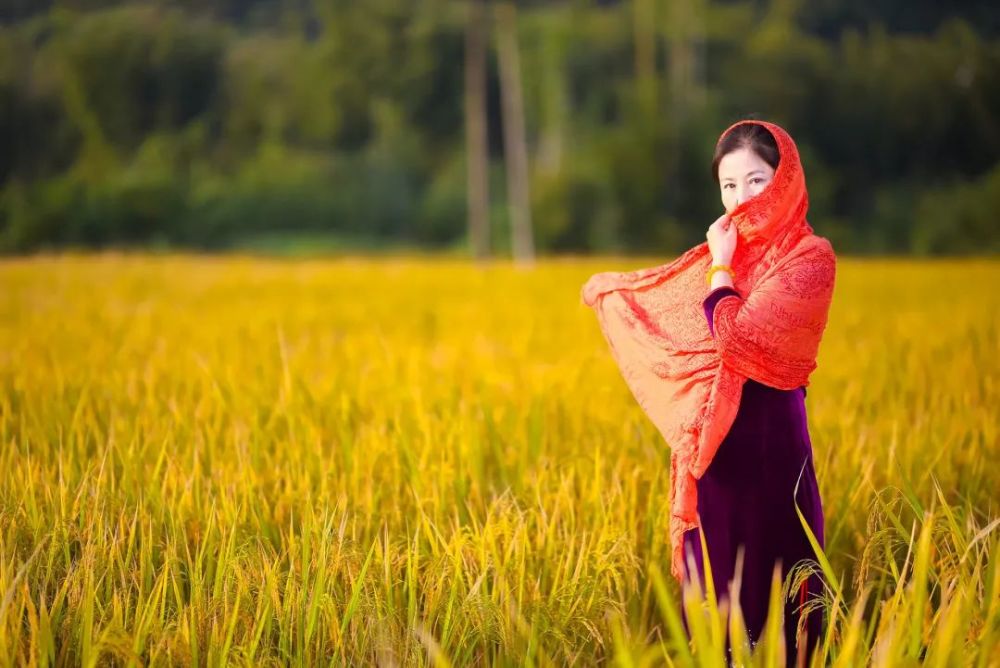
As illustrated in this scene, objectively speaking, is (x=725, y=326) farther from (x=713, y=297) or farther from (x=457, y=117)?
(x=457, y=117)

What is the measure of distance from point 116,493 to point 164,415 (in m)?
0.76

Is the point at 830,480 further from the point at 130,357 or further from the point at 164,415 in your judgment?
the point at 130,357

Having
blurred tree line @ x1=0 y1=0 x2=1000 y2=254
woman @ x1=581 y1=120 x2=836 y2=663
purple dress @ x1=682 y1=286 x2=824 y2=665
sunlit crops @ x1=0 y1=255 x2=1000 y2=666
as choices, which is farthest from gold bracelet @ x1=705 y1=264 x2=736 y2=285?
blurred tree line @ x1=0 y1=0 x2=1000 y2=254

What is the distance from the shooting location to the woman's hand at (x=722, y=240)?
49.6 inches

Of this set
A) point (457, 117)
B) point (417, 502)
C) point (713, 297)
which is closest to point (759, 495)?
point (713, 297)

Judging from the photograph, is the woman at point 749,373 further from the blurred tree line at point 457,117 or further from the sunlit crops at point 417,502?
the blurred tree line at point 457,117

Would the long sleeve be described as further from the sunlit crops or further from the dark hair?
the sunlit crops

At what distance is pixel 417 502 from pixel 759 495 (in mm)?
682

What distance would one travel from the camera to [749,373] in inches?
48.1

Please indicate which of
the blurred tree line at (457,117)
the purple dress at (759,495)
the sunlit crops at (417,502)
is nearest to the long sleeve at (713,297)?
the purple dress at (759,495)

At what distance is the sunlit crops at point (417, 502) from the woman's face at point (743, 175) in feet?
1.59

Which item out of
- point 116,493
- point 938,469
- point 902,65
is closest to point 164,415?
point 116,493

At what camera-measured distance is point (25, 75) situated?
18.1 feet

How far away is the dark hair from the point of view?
1.25 metres
